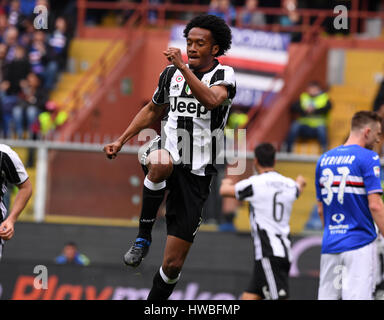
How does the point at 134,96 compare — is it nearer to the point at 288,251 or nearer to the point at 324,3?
the point at 324,3

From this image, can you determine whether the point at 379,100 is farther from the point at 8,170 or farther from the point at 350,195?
the point at 8,170

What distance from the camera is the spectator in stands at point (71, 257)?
13906 millimetres

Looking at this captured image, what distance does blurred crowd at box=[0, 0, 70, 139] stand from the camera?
16.5 m

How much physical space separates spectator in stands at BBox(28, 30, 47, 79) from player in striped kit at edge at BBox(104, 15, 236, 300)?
36.2ft

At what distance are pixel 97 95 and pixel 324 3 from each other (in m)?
6.53

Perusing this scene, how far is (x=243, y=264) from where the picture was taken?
14.0 metres

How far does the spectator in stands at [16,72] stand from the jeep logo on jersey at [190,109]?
10506 millimetres

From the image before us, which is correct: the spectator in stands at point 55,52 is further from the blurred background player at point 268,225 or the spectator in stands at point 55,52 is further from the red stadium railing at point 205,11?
the blurred background player at point 268,225

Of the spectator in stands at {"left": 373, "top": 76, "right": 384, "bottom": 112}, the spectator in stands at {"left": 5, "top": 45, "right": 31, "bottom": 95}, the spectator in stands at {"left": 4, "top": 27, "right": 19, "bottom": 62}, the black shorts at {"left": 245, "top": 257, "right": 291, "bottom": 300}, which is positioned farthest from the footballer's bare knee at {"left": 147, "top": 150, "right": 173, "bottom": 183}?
the spectator in stands at {"left": 4, "top": 27, "right": 19, "bottom": 62}

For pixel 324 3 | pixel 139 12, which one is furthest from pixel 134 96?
pixel 324 3

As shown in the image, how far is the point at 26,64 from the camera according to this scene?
17.9 metres

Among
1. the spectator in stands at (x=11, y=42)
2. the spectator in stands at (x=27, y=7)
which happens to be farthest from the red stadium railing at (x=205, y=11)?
the spectator in stands at (x=11, y=42)

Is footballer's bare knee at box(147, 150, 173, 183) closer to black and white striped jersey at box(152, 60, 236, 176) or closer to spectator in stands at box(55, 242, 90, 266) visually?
black and white striped jersey at box(152, 60, 236, 176)

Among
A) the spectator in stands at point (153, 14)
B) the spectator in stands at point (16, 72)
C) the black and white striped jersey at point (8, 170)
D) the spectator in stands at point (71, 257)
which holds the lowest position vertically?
the spectator in stands at point (71, 257)
